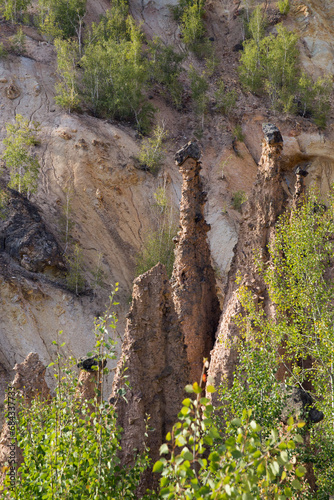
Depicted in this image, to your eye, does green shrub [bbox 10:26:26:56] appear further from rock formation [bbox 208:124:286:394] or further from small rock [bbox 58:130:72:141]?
rock formation [bbox 208:124:286:394]

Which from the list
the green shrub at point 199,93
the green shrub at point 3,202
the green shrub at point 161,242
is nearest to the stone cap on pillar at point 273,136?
the green shrub at point 161,242

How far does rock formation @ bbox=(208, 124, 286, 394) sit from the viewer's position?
1261cm

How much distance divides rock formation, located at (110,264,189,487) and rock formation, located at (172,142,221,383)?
2.55m

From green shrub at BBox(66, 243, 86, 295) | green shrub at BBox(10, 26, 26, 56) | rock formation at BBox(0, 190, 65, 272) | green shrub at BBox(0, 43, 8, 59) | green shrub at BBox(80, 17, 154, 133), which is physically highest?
green shrub at BBox(10, 26, 26, 56)

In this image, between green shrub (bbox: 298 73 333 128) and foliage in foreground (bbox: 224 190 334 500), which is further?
green shrub (bbox: 298 73 333 128)

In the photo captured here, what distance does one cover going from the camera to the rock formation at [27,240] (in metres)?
23.5

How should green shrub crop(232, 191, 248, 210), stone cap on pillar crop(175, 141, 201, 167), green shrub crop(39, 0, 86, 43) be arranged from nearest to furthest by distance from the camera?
1. stone cap on pillar crop(175, 141, 201, 167)
2. green shrub crop(232, 191, 248, 210)
3. green shrub crop(39, 0, 86, 43)

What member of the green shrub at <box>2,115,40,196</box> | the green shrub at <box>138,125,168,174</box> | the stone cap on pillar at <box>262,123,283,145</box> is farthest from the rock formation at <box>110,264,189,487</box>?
the green shrub at <box>138,125,168,174</box>

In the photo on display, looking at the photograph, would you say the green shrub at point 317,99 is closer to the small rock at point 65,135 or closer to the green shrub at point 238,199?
the green shrub at point 238,199

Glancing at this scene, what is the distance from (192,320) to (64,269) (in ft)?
43.0

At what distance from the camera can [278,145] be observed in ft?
46.0

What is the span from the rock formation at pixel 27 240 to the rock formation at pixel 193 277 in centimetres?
1202

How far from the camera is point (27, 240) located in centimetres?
2369

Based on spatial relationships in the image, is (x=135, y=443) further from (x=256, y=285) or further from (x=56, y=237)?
(x=56, y=237)
